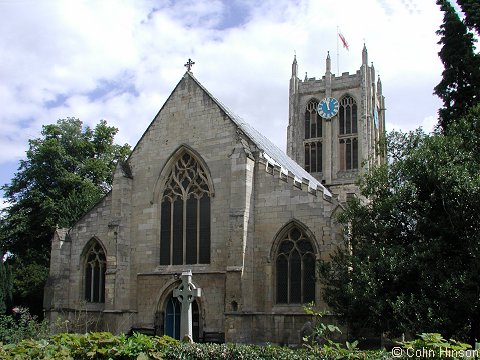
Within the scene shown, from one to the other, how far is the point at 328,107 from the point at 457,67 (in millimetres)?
30116

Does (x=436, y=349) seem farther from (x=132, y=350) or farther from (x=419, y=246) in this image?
(x=419, y=246)

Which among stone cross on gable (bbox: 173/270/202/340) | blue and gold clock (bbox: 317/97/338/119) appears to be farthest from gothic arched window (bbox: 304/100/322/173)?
stone cross on gable (bbox: 173/270/202/340)

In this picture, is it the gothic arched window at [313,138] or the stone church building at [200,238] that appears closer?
the stone church building at [200,238]

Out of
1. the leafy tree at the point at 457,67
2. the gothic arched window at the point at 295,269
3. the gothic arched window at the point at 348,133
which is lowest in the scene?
the gothic arched window at the point at 295,269

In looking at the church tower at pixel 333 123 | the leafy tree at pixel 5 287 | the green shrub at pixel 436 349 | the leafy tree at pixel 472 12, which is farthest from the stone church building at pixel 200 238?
the church tower at pixel 333 123

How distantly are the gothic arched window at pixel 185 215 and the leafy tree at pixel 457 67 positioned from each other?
9.53 metres

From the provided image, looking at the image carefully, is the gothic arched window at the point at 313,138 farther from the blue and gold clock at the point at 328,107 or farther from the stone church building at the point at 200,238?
the stone church building at the point at 200,238

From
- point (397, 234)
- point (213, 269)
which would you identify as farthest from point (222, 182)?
point (397, 234)

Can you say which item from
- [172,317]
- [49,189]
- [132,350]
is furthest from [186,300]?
[49,189]

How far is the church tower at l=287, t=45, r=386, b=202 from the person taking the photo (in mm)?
48125

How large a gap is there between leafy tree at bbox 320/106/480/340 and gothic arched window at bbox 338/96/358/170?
32358mm

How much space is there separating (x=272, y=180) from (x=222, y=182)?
214 cm

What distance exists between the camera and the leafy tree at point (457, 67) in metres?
19.7

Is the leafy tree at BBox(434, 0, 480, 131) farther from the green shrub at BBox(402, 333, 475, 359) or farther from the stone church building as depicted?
the green shrub at BBox(402, 333, 475, 359)
